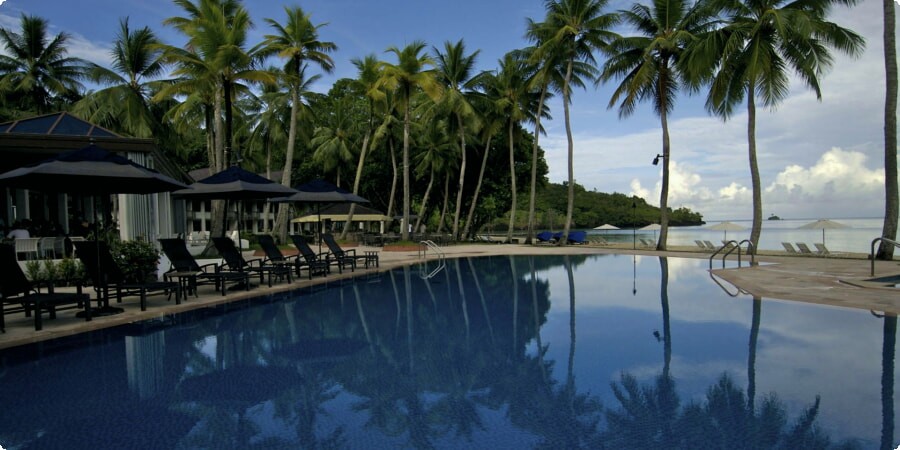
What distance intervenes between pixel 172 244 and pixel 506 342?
657 centimetres

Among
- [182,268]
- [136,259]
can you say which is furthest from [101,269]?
[136,259]

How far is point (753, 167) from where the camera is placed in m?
18.9

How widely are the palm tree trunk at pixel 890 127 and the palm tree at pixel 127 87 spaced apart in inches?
1091

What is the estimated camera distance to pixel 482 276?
1411 cm

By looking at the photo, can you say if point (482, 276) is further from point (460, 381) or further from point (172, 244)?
point (460, 381)

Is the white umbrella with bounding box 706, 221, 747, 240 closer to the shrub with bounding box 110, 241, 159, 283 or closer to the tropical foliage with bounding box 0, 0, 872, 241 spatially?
the tropical foliage with bounding box 0, 0, 872, 241

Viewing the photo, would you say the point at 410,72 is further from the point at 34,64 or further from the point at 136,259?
the point at 34,64

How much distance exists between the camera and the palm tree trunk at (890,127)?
15188 mm

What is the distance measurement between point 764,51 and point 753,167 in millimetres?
4206

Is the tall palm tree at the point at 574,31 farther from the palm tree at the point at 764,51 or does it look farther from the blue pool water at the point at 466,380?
the blue pool water at the point at 466,380

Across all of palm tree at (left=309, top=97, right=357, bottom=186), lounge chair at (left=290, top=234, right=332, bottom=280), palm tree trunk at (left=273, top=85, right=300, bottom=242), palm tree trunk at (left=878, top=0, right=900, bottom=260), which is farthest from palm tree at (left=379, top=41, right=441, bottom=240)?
palm tree trunk at (left=878, top=0, right=900, bottom=260)

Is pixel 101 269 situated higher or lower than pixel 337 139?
lower

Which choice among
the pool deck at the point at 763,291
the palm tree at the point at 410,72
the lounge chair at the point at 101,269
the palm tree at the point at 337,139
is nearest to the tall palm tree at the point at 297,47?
the palm tree at the point at 410,72

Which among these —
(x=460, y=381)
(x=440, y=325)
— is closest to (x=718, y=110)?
(x=440, y=325)
